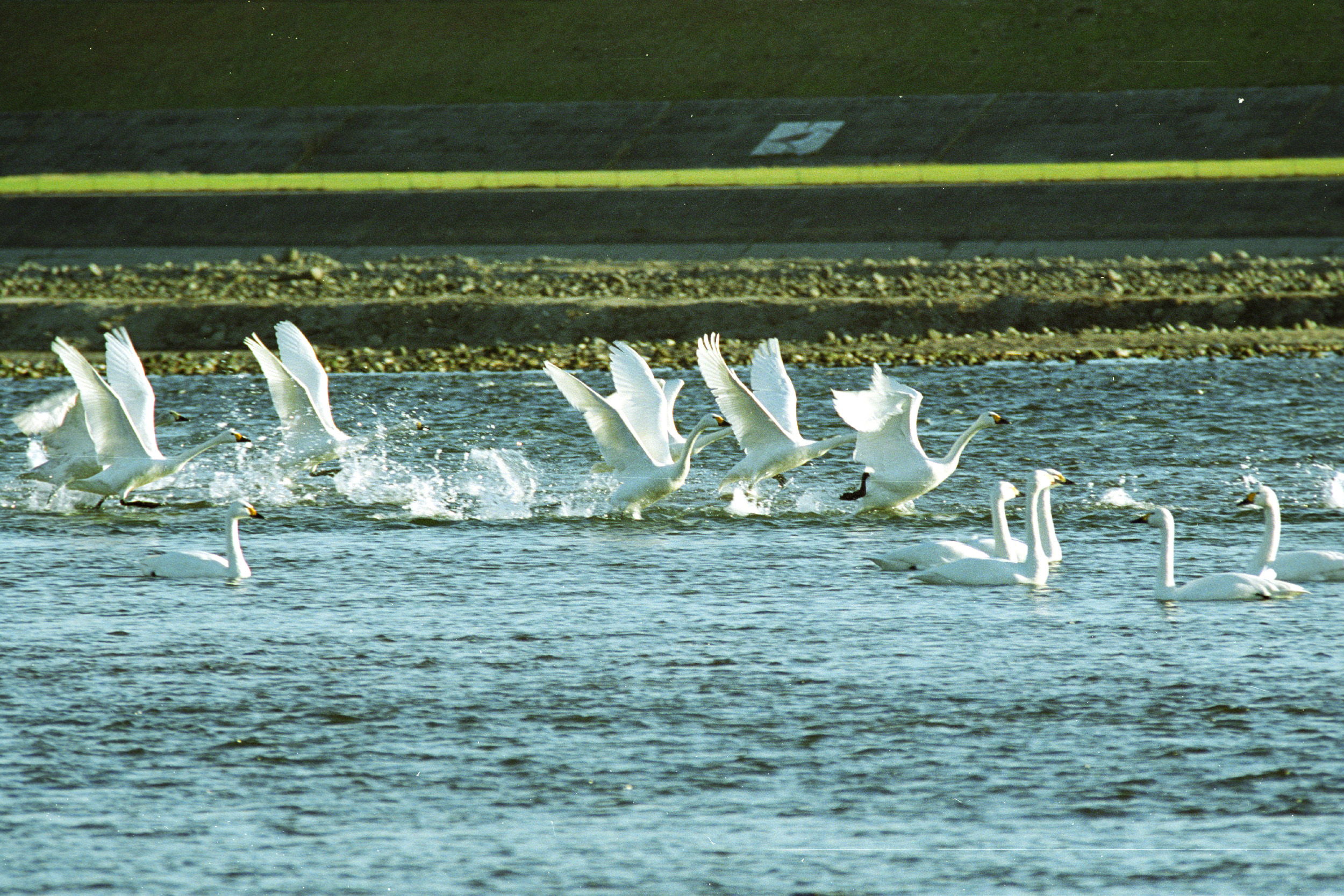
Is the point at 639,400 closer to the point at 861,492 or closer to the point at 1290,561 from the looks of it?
the point at 861,492

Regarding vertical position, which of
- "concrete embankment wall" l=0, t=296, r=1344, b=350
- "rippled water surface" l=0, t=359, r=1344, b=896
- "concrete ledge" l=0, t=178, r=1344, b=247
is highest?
"concrete ledge" l=0, t=178, r=1344, b=247

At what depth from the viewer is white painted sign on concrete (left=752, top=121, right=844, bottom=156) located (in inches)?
1388

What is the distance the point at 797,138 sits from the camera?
118 ft

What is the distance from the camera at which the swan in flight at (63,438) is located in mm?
13922

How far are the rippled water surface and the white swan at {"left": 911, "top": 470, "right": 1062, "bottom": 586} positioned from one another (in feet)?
0.26

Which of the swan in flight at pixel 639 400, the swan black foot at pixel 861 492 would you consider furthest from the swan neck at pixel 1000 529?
the swan in flight at pixel 639 400

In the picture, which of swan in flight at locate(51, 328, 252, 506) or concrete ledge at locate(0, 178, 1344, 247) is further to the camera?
concrete ledge at locate(0, 178, 1344, 247)

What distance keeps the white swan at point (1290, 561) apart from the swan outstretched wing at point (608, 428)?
4.38 m

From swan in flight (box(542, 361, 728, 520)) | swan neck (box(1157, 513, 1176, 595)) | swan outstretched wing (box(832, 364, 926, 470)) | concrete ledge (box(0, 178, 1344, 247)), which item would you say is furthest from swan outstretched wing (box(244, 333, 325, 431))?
concrete ledge (box(0, 178, 1344, 247))

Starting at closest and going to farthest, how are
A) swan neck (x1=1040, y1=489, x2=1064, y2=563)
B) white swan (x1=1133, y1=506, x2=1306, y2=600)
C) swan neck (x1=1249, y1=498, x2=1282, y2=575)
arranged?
white swan (x1=1133, y1=506, x2=1306, y2=600) → swan neck (x1=1249, y1=498, x2=1282, y2=575) → swan neck (x1=1040, y1=489, x2=1064, y2=563)

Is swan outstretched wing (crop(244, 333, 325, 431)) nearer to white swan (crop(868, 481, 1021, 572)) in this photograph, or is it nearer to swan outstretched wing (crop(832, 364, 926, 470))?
swan outstretched wing (crop(832, 364, 926, 470))

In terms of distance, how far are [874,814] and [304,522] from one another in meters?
7.45

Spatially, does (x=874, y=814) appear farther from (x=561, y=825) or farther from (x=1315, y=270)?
(x=1315, y=270)

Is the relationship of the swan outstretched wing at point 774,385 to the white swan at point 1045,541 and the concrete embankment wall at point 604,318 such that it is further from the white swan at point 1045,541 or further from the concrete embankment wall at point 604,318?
the concrete embankment wall at point 604,318
